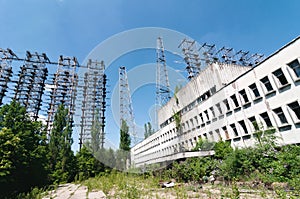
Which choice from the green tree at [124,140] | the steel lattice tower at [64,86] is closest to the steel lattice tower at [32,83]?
the steel lattice tower at [64,86]

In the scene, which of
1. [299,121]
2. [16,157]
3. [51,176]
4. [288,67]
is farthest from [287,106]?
[51,176]

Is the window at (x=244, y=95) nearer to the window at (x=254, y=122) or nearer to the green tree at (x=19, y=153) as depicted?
the window at (x=254, y=122)

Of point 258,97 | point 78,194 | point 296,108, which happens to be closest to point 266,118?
point 258,97

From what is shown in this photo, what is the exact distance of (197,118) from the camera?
19.6 m

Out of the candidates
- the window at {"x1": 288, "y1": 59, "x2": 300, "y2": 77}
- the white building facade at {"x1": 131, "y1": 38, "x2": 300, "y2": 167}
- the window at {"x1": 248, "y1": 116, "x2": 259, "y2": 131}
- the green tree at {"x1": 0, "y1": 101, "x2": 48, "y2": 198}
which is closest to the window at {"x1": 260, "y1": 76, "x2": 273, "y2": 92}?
the white building facade at {"x1": 131, "y1": 38, "x2": 300, "y2": 167}

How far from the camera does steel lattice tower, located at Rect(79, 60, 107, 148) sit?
31.9 metres

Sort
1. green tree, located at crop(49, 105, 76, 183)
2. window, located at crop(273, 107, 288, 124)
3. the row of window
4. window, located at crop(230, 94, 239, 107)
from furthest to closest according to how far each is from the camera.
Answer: green tree, located at crop(49, 105, 76, 183) < window, located at crop(230, 94, 239, 107) < window, located at crop(273, 107, 288, 124) < the row of window

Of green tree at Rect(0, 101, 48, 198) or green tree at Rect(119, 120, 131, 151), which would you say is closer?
green tree at Rect(0, 101, 48, 198)

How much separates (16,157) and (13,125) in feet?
13.1

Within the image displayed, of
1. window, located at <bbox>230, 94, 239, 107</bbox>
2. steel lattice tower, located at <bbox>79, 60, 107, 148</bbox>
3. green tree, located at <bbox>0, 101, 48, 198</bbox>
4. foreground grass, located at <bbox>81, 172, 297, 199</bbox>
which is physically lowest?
foreground grass, located at <bbox>81, 172, 297, 199</bbox>

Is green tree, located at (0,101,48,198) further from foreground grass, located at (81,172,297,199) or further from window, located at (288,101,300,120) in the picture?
window, located at (288,101,300,120)

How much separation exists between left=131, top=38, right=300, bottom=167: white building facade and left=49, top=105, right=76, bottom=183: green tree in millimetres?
10938

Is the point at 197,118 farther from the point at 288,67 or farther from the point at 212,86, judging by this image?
the point at 288,67

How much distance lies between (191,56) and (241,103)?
51.4ft
